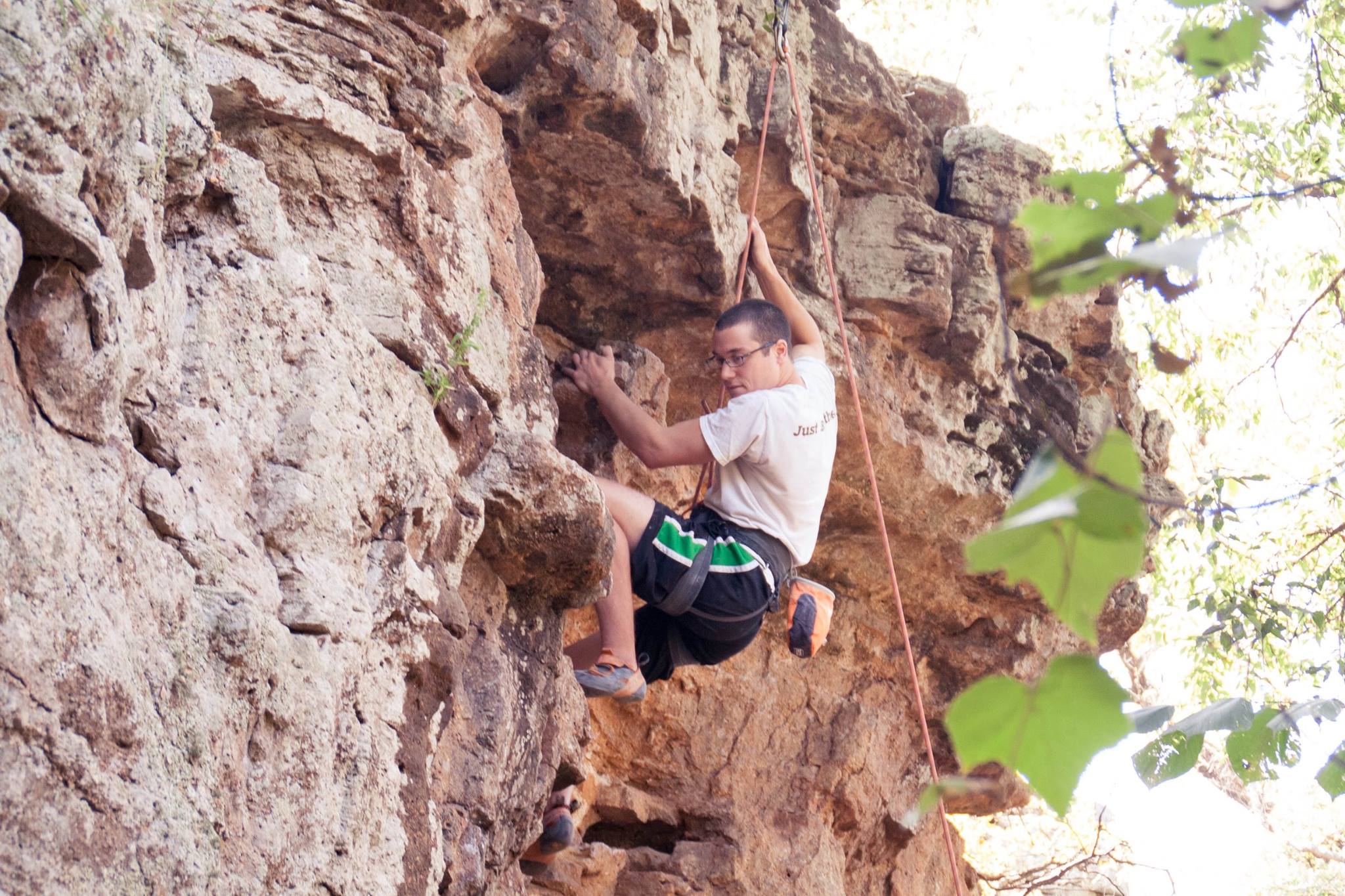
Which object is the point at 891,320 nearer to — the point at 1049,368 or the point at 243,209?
the point at 1049,368

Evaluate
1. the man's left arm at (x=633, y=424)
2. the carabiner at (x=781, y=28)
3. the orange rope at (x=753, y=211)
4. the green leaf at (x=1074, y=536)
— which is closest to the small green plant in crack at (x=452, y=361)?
the man's left arm at (x=633, y=424)

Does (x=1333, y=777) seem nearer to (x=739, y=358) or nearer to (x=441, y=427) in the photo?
(x=441, y=427)

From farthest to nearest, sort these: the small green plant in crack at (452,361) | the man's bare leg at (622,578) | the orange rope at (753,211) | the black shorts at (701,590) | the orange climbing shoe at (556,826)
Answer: the orange rope at (753,211)
the orange climbing shoe at (556,826)
the black shorts at (701,590)
the man's bare leg at (622,578)
the small green plant in crack at (452,361)

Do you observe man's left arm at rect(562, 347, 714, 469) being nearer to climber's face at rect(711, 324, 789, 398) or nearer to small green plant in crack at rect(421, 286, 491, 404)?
climber's face at rect(711, 324, 789, 398)

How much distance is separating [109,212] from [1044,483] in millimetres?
1944

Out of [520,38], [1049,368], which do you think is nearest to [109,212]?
[520,38]

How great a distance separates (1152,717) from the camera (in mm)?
1590

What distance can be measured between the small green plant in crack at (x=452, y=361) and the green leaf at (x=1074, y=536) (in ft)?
8.63

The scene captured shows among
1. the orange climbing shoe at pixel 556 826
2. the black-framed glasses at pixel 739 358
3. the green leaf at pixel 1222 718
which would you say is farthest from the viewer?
the black-framed glasses at pixel 739 358

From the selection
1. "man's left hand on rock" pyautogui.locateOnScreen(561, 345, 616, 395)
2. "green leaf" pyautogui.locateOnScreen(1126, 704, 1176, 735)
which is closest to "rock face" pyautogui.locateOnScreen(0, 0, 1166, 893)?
"man's left hand on rock" pyautogui.locateOnScreen(561, 345, 616, 395)

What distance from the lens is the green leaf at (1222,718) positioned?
1.54 metres

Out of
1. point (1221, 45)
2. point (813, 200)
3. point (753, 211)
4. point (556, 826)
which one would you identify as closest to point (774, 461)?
point (753, 211)

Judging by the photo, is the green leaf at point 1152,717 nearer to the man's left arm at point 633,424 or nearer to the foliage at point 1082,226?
the foliage at point 1082,226

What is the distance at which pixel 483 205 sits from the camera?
3.99 metres
